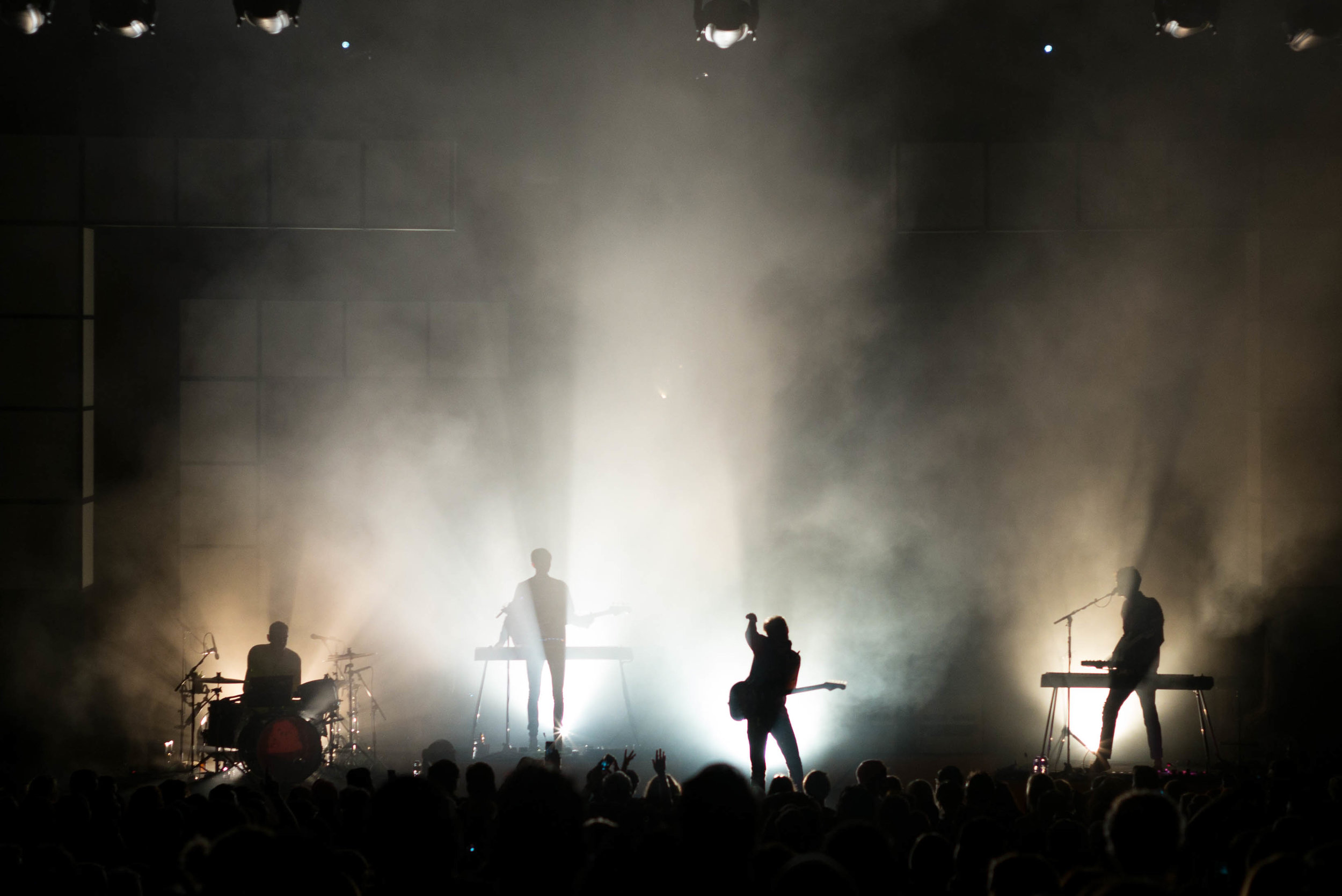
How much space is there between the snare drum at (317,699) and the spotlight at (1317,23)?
8718mm

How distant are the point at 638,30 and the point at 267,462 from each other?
5263mm

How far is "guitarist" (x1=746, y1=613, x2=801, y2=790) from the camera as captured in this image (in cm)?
655

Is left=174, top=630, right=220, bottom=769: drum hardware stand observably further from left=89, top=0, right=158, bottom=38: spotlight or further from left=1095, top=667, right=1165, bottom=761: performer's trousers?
left=1095, top=667, right=1165, bottom=761: performer's trousers

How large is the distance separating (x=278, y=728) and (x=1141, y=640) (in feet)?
21.2

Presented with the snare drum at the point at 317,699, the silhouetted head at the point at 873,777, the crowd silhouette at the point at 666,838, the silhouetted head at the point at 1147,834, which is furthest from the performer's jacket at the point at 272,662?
the silhouetted head at the point at 1147,834

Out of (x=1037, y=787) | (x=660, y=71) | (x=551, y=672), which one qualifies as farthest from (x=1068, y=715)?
(x=660, y=71)

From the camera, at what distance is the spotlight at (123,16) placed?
691 cm

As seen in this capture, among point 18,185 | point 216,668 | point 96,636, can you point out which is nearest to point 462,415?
point 216,668

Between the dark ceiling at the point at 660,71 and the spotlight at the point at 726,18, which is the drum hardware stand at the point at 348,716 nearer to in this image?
the dark ceiling at the point at 660,71

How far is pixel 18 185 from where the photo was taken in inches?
364

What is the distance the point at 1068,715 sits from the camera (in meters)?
7.21

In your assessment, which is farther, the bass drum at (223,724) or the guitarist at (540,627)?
the guitarist at (540,627)

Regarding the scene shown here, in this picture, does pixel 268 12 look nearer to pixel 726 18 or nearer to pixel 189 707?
pixel 726 18

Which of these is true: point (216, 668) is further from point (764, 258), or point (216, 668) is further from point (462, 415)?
point (764, 258)
